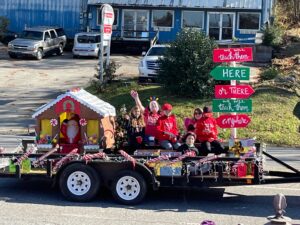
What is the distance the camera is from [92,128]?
1114 centimetres

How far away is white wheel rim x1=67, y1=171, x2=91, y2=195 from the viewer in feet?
33.7

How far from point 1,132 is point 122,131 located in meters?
8.47

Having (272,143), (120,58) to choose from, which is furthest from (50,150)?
(120,58)

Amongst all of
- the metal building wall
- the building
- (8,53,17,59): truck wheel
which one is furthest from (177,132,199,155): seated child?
the metal building wall

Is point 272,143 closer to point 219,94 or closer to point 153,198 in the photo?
point 219,94

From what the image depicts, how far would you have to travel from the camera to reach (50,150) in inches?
428

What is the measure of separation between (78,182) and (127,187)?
81cm

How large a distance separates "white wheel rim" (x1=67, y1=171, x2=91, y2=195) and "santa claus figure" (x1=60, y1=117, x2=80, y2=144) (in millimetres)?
1012

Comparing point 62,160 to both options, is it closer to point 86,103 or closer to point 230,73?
point 86,103

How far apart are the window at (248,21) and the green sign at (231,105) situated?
96.9 ft

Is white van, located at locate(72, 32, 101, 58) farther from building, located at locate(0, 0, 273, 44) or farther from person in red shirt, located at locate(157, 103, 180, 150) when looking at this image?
person in red shirt, located at locate(157, 103, 180, 150)

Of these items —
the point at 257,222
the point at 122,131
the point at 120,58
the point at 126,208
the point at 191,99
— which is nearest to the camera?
the point at 257,222

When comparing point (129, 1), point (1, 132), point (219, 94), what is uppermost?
point (129, 1)

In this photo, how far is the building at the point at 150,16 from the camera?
132 feet
